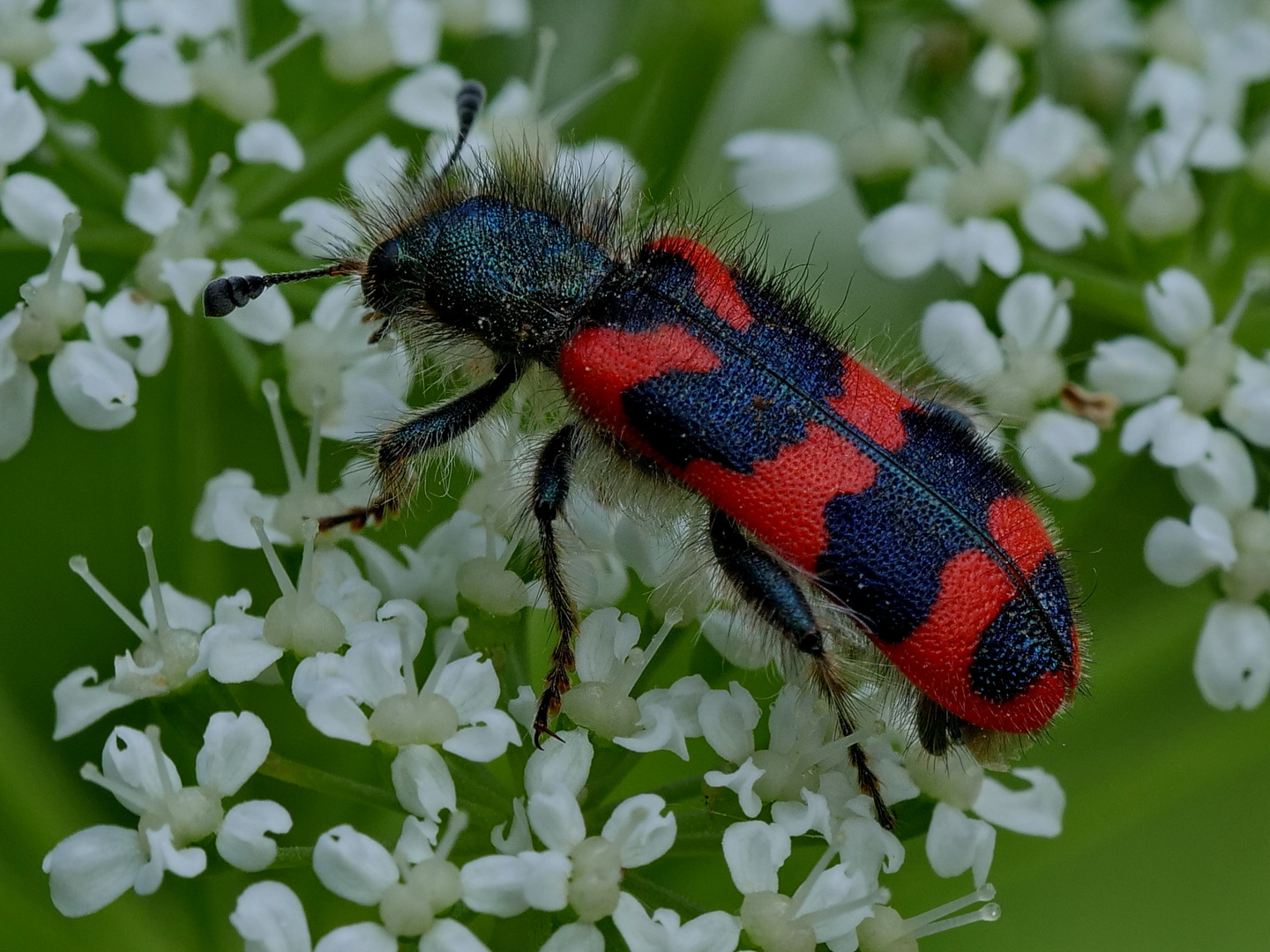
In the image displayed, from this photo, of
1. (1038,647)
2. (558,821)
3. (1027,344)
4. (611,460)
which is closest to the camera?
(558,821)

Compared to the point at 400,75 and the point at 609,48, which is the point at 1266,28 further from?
the point at 400,75

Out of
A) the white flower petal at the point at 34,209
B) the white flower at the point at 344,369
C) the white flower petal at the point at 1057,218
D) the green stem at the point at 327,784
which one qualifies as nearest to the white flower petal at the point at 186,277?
the white flower at the point at 344,369

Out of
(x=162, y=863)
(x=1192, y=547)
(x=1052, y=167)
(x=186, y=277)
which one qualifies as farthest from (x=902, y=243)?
(x=162, y=863)

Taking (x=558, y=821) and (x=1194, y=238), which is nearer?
(x=558, y=821)

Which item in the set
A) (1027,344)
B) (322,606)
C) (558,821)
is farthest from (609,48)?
(558,821)

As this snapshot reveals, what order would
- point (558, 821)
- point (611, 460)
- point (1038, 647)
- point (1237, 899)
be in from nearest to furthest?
point (558, 821) < point (1038, 647) < point (611, 460) < point (1237, 899)
